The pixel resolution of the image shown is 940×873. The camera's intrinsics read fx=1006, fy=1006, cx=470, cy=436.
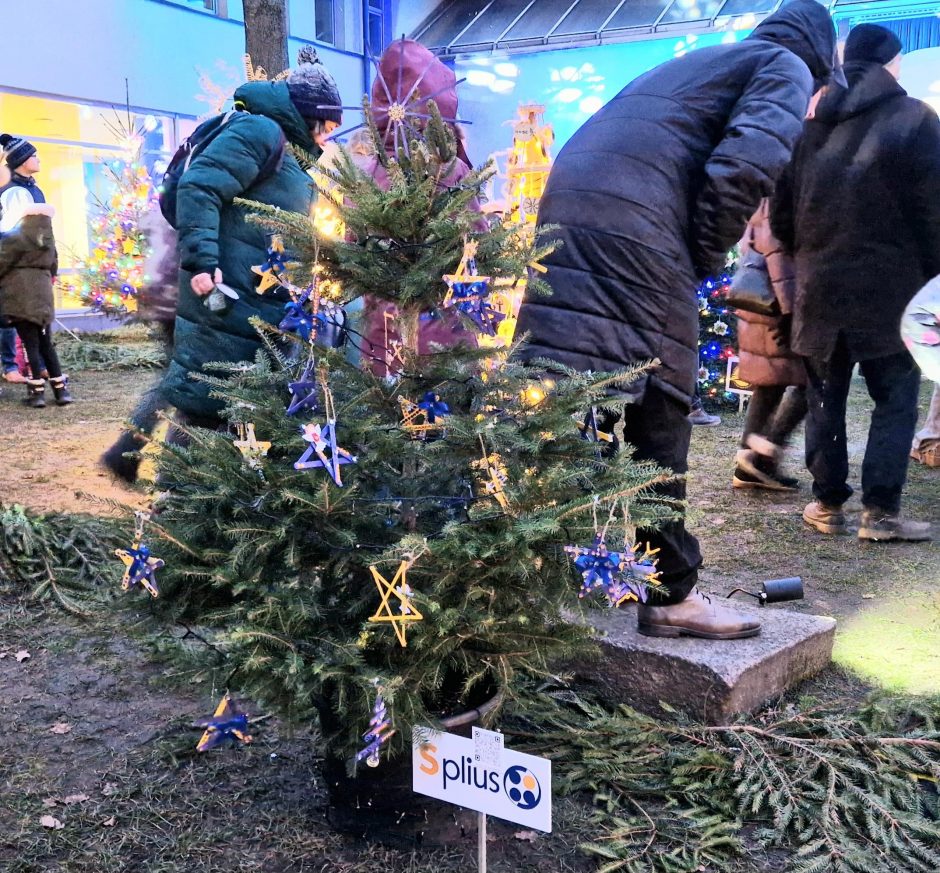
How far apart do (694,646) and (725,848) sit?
2.55 ft

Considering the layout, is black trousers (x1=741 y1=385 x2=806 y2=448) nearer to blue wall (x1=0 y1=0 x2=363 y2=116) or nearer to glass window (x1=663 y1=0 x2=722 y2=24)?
blue wall (x1=0 y1=0 x2=363 y2=116)

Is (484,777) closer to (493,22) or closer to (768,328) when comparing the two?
(768,328)

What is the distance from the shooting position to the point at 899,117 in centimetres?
463

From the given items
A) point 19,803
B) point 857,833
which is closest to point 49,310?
point 19,803

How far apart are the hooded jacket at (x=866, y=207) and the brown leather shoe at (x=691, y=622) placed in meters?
2.13

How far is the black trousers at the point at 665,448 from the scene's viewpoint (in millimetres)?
3107

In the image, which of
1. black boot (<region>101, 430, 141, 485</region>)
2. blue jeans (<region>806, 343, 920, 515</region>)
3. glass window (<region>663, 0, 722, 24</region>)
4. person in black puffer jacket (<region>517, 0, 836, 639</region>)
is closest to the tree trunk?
black boot (<region>101, 430, 141, 485</region>)

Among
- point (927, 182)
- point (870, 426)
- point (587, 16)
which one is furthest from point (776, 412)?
point (587, 16)

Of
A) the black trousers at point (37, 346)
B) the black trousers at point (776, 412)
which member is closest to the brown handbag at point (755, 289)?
the black trousers at point (776, 412)

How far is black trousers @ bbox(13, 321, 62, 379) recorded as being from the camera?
8.46 m

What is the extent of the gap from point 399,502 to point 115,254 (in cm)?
974

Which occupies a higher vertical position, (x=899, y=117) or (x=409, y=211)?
(x=899, y=117)

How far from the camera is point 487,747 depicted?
2.15m

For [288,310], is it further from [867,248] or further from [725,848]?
[867,248]
